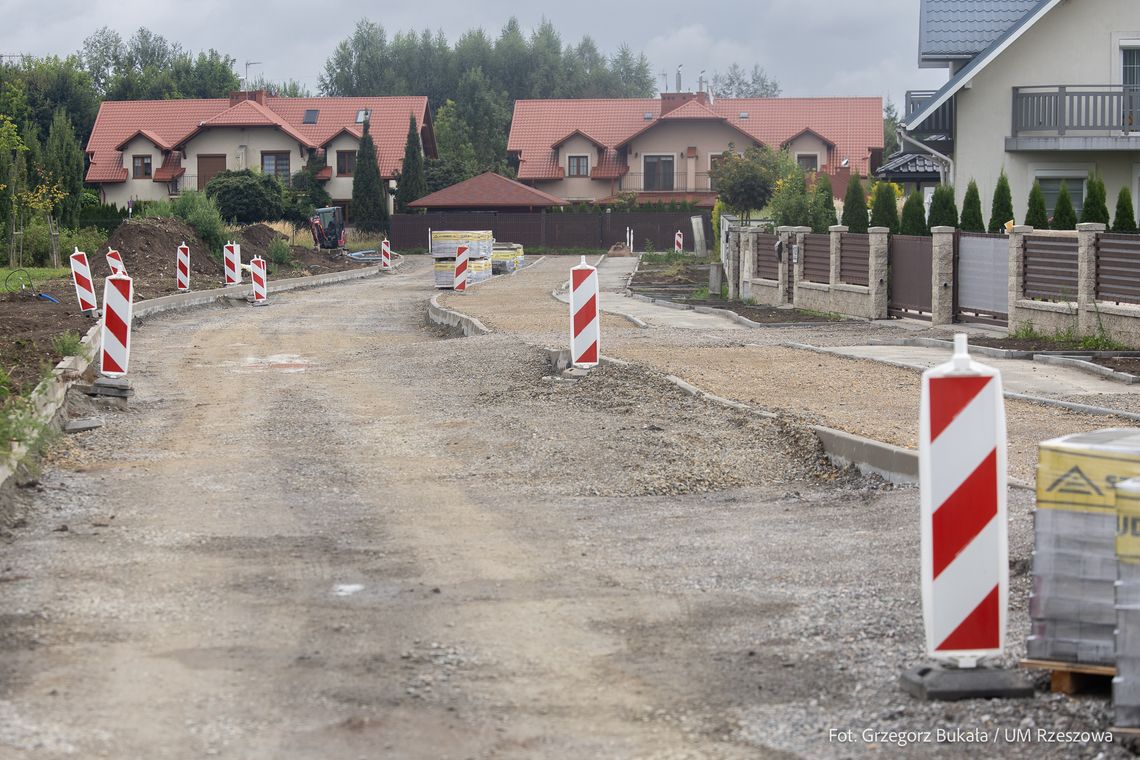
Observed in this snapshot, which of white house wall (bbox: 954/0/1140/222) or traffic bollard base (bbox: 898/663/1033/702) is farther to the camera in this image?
white house wall (bbox: 954/0/1140/222)

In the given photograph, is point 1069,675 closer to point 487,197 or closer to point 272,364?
point 272,364

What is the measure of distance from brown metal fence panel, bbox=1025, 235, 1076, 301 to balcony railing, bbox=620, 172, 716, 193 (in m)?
55.8

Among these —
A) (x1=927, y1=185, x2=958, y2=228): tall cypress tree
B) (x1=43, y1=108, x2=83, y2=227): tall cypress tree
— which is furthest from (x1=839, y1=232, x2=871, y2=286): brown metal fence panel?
(x1=43, y1=108, x2=83, y2=227): tall cypress tree

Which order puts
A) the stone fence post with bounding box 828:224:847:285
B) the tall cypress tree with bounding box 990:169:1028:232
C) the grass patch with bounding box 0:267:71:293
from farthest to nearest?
the grass patch with bounding box 0:267:71:293
the stone fence post with bounding box 828:224:847:285
the tall cypress tree with bounding box 990:169:1028:232

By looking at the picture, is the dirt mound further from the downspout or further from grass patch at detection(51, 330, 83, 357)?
grass patch at detection(51, 330, 83, 357)

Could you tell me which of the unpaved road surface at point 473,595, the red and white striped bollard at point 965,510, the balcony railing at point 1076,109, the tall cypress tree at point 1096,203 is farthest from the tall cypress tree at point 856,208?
the red and white striped bollard at point 965,510

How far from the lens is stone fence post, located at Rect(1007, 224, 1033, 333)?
71.4 ft

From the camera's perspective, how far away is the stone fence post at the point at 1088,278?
19.8 m

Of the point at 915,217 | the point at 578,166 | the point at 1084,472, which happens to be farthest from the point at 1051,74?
the point at 578,166

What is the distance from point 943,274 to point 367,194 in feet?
172

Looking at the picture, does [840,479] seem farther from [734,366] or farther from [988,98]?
[988,98]

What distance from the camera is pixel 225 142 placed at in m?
77.1

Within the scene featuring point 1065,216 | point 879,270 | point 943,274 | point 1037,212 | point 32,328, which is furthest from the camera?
point 879,270

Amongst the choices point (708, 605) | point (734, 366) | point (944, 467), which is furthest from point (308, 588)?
point (734, 366)
